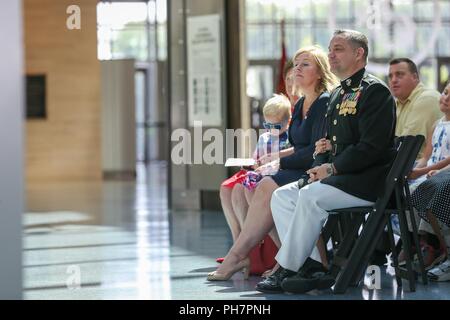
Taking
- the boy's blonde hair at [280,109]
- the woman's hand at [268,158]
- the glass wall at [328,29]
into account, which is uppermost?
the glass wall at [328,29]

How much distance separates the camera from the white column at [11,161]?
3385mm

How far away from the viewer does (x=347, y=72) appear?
502 centimetres

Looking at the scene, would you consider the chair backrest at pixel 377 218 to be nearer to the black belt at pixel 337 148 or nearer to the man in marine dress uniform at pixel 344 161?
the man in marine dress uniform at pixel 344 161

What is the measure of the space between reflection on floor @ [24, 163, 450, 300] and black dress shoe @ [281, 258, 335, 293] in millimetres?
41

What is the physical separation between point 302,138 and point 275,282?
84 centimetres

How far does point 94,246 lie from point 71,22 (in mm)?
2304

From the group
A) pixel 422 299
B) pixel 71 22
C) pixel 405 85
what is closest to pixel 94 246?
pixel 71 22

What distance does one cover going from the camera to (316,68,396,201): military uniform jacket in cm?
485

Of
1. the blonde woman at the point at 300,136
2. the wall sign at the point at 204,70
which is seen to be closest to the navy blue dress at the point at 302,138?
the blonde woman at the point at 300,136

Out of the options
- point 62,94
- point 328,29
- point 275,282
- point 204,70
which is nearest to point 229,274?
point 275,282

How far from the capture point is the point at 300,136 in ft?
17.7

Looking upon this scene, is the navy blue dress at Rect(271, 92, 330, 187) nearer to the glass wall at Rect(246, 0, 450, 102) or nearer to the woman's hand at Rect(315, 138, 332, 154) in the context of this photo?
the woman's hand at Rect(315, 138, 332, 154)

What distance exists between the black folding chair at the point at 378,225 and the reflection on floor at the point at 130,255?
0.11 metres

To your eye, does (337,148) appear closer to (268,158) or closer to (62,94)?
(268,158)
